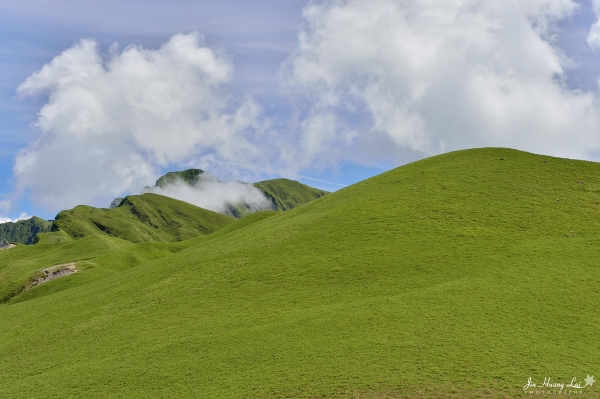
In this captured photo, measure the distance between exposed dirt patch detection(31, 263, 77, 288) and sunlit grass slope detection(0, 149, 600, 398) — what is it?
2660cm

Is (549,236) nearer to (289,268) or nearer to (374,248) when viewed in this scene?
(374,248)

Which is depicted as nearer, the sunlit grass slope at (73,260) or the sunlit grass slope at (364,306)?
the sunlit grass slope at (364,306)

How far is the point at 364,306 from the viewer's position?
43.9m

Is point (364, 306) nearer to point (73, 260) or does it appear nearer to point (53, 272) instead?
point (53, 272)

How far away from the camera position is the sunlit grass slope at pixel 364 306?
3256cm

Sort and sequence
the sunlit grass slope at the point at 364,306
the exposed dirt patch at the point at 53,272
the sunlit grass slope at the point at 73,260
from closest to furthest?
the sunlit grass slope at the point at 364,306, the sunlit grass slope at the point at 73,260, the exposed dirt patch at the point at 53,272

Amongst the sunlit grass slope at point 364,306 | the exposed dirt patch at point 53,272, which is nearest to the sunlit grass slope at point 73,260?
the exposed dirt patch at point 53,272

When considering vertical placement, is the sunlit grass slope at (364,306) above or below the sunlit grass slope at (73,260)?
below

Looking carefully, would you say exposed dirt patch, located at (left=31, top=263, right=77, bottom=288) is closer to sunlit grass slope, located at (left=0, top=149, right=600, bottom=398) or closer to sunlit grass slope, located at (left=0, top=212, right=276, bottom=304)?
sunlit grass slope, located at (left=0, top=212, right=276, bottom=304)

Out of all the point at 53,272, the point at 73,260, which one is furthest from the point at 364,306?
the point at 73,260

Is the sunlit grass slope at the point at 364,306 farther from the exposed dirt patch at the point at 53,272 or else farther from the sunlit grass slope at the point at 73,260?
the exposed dirt patch at the point at 53,272

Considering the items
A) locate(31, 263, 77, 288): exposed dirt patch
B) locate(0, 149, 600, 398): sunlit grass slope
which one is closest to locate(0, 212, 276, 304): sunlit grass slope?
locate(31, 263, 77, 288): exposed dirt patch

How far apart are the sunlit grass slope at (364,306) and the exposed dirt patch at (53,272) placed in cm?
2660

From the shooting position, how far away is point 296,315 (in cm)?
4438
